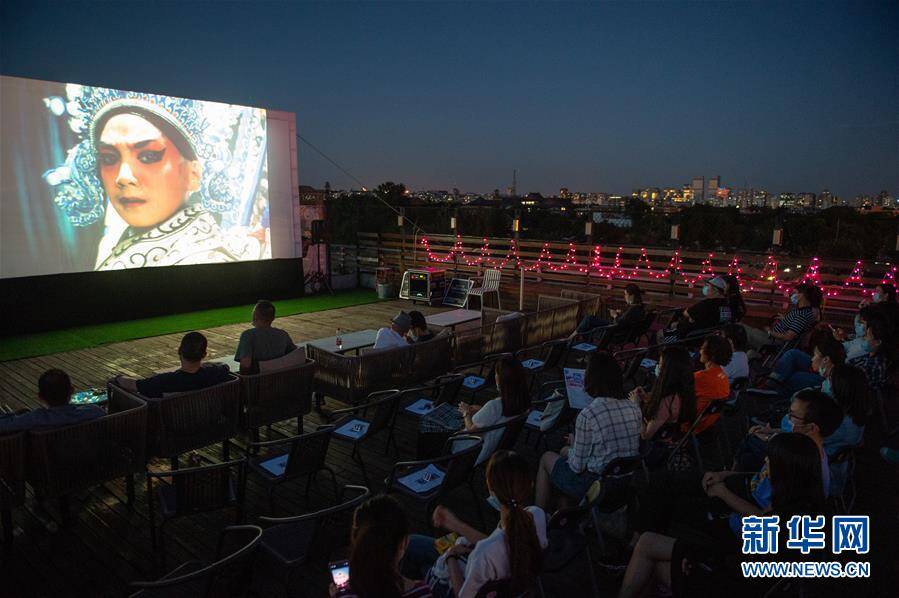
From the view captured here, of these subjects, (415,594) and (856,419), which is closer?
(415,594)

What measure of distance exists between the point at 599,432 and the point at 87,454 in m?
3.32

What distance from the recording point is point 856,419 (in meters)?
3.30

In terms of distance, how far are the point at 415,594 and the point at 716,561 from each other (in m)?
1.26

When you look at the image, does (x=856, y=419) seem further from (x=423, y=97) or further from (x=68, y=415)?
(x=423, y=97)

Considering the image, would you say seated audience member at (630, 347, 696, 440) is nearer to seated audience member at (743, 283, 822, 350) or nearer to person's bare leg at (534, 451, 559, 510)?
person's bare leg at (534, 451, 559, 510)

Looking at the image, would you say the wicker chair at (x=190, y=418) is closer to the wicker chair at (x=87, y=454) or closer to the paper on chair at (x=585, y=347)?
the wicker chair at (x=87, y=454)

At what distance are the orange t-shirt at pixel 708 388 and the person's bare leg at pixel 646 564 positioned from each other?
163 cm

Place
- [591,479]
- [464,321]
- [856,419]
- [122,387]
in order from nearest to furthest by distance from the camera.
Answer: [591,479] < [856,419] < [122,387] < [464,321]

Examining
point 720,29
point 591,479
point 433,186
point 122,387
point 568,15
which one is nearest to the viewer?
point 591,479

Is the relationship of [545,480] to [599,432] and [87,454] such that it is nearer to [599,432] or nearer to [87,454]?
[599,432]

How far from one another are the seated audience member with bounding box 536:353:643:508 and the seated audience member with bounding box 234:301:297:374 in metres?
3.11

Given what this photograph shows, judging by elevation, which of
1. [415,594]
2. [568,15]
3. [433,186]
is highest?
[568,15]

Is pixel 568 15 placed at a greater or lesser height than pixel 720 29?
greater

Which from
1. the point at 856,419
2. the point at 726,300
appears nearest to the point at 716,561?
the point at 856,419
